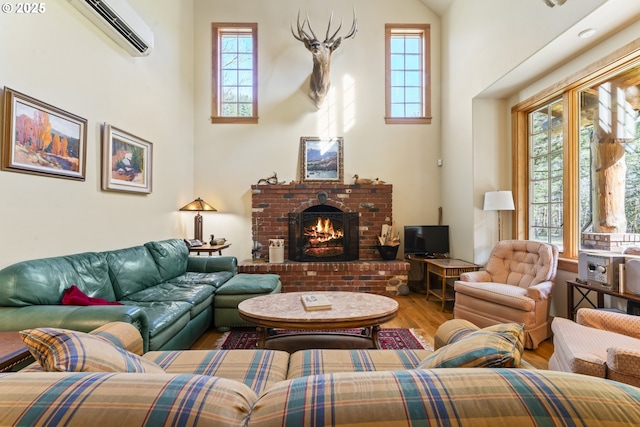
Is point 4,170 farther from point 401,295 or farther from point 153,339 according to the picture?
point 401,295

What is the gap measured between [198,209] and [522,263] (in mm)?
3872

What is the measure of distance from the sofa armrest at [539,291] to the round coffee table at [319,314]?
4.11 ft

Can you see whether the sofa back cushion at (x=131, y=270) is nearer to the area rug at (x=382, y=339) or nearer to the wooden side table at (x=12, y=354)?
the area rug at (x=382, y=339)

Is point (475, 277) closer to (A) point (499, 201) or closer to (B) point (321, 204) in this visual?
(A) point (499, 201)

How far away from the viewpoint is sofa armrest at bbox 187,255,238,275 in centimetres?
357

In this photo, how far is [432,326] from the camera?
3125 millimetres

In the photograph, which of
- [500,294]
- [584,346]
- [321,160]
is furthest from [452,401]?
[321,160]

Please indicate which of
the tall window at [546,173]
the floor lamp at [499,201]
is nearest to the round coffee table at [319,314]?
the floor lamp at [499,201]

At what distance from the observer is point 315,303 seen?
224cm

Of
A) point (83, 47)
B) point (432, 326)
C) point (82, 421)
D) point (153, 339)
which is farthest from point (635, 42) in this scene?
point (83, 47)

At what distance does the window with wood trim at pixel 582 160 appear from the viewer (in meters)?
2.47

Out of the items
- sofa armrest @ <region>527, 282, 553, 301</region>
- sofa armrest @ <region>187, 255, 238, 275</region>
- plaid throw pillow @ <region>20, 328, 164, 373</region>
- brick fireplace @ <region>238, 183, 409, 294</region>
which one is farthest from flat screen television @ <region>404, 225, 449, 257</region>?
plaid throw pillow @ <region>20, 328, 164, 373</region>

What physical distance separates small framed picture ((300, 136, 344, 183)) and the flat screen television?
1.44m

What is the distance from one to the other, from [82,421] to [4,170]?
2172 mm
